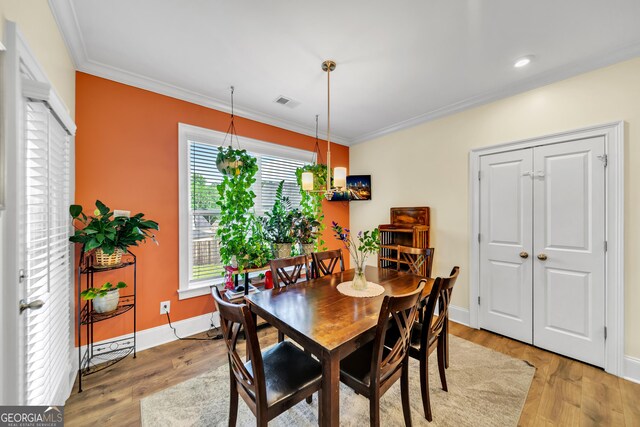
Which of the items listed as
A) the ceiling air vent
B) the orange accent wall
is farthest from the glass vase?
the ceiling air vent

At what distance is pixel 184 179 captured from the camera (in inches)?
106

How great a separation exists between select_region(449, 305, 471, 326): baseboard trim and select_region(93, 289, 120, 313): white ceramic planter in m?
3.67

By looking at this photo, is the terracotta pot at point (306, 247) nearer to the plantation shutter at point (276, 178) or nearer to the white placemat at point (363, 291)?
the plantation shutter at point (276, 178)

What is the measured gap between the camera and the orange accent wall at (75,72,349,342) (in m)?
2.18

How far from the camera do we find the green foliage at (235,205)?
9.00ft

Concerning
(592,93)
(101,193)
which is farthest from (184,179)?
(592,93)

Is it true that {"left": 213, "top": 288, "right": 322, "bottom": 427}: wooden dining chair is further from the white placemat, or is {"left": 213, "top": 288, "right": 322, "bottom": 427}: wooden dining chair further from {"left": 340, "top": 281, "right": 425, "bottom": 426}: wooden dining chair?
the white placemat

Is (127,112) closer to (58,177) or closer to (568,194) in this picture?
(58,177)

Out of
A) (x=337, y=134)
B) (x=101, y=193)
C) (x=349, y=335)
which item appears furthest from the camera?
(x=337, y=134)

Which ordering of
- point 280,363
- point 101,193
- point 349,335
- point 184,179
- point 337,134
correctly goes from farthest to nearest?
1. point 337,134
2. point 184,179
3. point 101,193
4. point 280,363
5. point 349,335

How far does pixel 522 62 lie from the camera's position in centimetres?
219

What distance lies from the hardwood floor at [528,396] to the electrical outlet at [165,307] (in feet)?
1.11

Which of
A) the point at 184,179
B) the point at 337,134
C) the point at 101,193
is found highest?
the point at 337,134

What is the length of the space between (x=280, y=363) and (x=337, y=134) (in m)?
3.54
